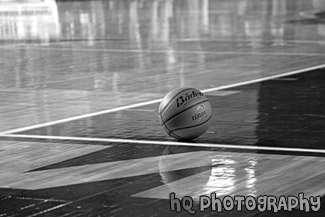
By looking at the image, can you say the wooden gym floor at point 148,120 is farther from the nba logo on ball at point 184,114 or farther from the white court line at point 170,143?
the nba logo on ball at point 184,114

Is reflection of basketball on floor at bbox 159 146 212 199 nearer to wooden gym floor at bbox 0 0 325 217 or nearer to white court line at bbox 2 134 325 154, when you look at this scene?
wooden gym floor at bbox 0 0 325 217

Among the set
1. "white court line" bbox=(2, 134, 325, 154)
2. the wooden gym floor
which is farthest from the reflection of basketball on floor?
"white court line" bbox=(2, 134, 325, 154)

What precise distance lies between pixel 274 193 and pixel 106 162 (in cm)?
222

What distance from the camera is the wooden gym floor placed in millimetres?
8148

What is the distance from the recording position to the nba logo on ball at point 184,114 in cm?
1042

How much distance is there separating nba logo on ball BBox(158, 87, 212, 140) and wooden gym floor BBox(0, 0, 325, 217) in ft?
0.51

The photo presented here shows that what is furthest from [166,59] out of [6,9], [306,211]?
[6,9]

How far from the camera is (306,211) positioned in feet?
23.8

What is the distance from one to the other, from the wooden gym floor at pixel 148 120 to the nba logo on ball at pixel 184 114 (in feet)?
0.51

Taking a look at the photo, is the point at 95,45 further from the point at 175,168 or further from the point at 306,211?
the point at 306,211

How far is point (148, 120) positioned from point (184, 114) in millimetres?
1901

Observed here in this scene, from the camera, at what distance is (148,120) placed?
40.1ft

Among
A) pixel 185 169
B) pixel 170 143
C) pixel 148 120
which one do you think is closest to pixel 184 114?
pixel 170 143

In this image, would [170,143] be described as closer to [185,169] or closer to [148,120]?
[185,169]
